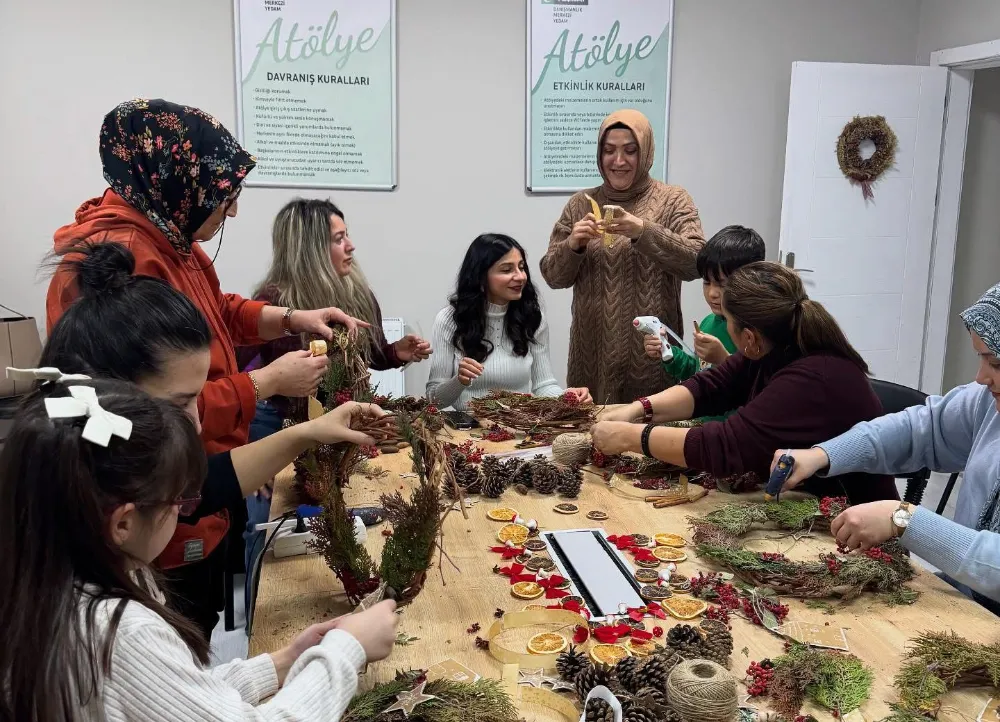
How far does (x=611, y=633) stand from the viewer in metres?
1.40

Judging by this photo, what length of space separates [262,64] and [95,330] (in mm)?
3114

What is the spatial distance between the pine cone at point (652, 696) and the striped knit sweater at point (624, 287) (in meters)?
2.02

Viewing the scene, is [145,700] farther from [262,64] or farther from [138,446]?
[262,64]

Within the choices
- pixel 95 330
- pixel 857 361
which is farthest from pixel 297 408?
pixel 857 361

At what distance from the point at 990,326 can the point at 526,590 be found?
1076 mm

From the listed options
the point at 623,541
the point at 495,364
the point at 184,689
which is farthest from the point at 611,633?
the point at 495,364

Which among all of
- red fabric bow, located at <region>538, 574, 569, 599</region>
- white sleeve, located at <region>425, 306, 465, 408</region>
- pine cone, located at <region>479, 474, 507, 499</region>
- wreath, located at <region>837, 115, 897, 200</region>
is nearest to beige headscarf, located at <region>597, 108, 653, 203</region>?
white sleeve, located at <region>425, 306, 465, 408</region>

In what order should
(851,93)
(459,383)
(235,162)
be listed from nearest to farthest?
(235,162), (459,383), (851,93)

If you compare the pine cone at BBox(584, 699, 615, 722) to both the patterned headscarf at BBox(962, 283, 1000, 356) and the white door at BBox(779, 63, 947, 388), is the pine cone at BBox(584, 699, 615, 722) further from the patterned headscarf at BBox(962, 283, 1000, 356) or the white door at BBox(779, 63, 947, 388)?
the white door at BBox(779, 63, 947, 388)

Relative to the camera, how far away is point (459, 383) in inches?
121

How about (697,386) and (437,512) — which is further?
(697,386)

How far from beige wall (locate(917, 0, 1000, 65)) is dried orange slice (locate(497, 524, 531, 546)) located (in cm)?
432

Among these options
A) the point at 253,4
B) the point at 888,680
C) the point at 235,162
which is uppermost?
the point at 253,4

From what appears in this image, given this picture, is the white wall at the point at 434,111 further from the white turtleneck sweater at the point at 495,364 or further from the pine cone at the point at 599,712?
the pine cone at the point at 599,712
